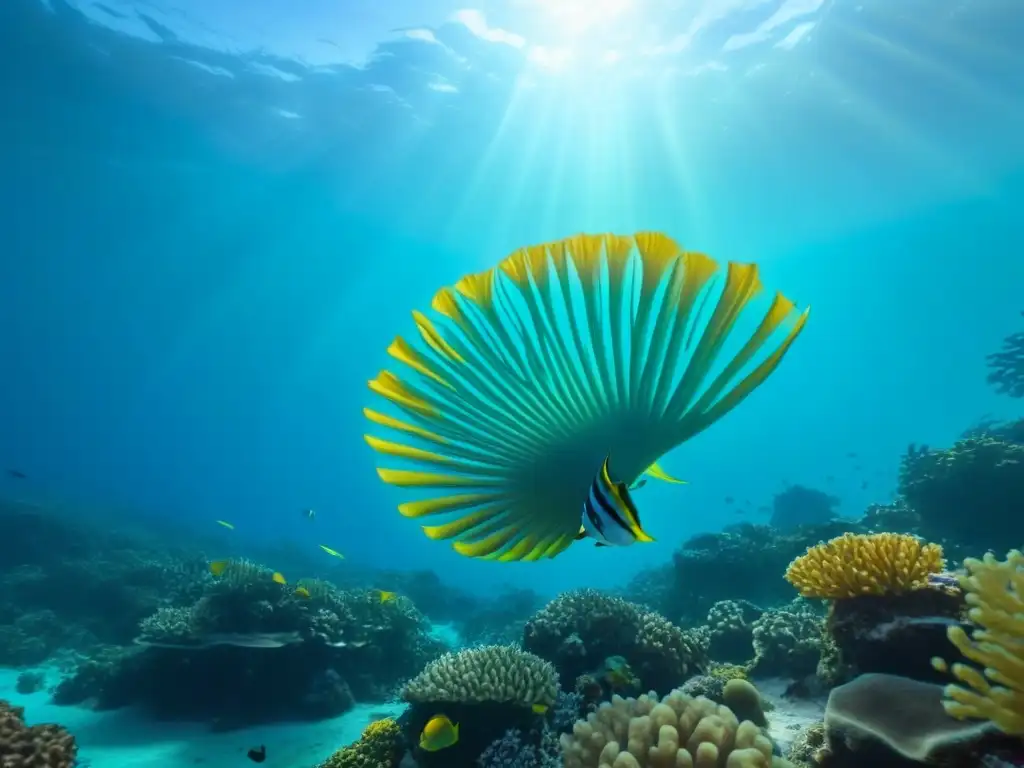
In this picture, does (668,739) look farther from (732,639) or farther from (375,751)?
(732,639)

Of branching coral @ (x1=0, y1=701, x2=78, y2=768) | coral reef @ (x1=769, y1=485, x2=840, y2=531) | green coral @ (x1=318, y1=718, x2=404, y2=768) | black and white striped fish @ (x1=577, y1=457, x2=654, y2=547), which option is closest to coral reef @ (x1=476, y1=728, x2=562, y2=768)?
green coral @ (x1=318, y1=718, x2=404, y2=768)

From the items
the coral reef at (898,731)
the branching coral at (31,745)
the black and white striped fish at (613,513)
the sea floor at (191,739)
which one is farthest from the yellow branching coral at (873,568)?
the sea floor at (191,739)

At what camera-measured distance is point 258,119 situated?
31.8m

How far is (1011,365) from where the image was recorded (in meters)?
20.1

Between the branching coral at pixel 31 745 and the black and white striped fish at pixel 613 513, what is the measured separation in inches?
180

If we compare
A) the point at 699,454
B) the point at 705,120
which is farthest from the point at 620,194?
the point at 699,454

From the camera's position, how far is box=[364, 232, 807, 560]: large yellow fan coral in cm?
239

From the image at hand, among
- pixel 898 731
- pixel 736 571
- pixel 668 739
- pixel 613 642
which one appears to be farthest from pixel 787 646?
pixel 736 571

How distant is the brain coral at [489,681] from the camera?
16.3ft

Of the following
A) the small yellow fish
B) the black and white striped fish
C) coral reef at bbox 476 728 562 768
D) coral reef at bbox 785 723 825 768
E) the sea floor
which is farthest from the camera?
the sea floor

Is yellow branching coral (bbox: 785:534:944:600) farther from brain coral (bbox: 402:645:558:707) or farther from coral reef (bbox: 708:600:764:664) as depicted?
coral reef (bbox: 708:600:764:664)

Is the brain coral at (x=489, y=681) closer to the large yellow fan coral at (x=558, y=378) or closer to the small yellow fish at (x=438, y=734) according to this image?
the small yellow fish at (x=438, y=734)

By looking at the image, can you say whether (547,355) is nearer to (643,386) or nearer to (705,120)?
(643,386)

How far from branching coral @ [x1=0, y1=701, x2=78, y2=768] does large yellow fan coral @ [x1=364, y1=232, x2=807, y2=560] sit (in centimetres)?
351
